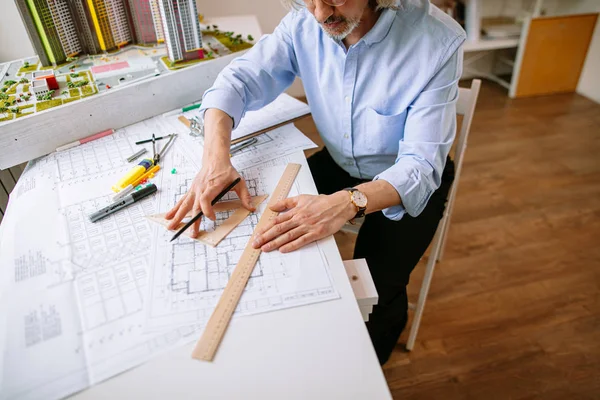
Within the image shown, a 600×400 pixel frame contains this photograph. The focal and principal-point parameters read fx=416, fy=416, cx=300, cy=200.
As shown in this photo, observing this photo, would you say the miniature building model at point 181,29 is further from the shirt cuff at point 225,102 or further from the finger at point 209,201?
the finger at point 209,201

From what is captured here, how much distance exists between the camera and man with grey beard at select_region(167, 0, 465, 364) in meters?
0.95

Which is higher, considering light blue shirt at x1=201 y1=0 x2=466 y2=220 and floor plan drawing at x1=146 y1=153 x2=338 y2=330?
light blue shirt at x1=201 y1=0 x2=466 y2=220

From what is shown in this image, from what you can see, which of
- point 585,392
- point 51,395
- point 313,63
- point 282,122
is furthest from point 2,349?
point 585,392

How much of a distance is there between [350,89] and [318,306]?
0.66 metres

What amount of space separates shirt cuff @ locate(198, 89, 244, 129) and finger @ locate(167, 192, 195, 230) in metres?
0.32

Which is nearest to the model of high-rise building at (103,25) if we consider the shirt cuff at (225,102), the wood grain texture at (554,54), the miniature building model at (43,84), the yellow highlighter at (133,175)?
the miniature building model at (43,84)

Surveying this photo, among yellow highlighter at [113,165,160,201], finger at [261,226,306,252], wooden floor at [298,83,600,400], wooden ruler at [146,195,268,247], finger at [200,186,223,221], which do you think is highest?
finger at [200,186,223,221]

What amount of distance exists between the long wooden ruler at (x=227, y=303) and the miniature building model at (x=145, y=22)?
0.96 meters

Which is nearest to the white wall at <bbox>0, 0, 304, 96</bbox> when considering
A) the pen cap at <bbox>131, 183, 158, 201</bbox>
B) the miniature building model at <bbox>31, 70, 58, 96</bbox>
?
the miniature building model at <bbox>31, 70, 58, 96</bbox>

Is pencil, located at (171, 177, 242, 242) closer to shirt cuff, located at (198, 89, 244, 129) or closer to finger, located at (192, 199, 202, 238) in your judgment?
finger, located at (192, 199, 202, 238)

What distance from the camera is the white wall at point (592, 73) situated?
2824mm

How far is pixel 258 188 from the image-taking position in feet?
3.37

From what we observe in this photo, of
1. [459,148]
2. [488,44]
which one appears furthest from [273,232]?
[488,44]

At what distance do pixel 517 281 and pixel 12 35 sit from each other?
215 centimetres
